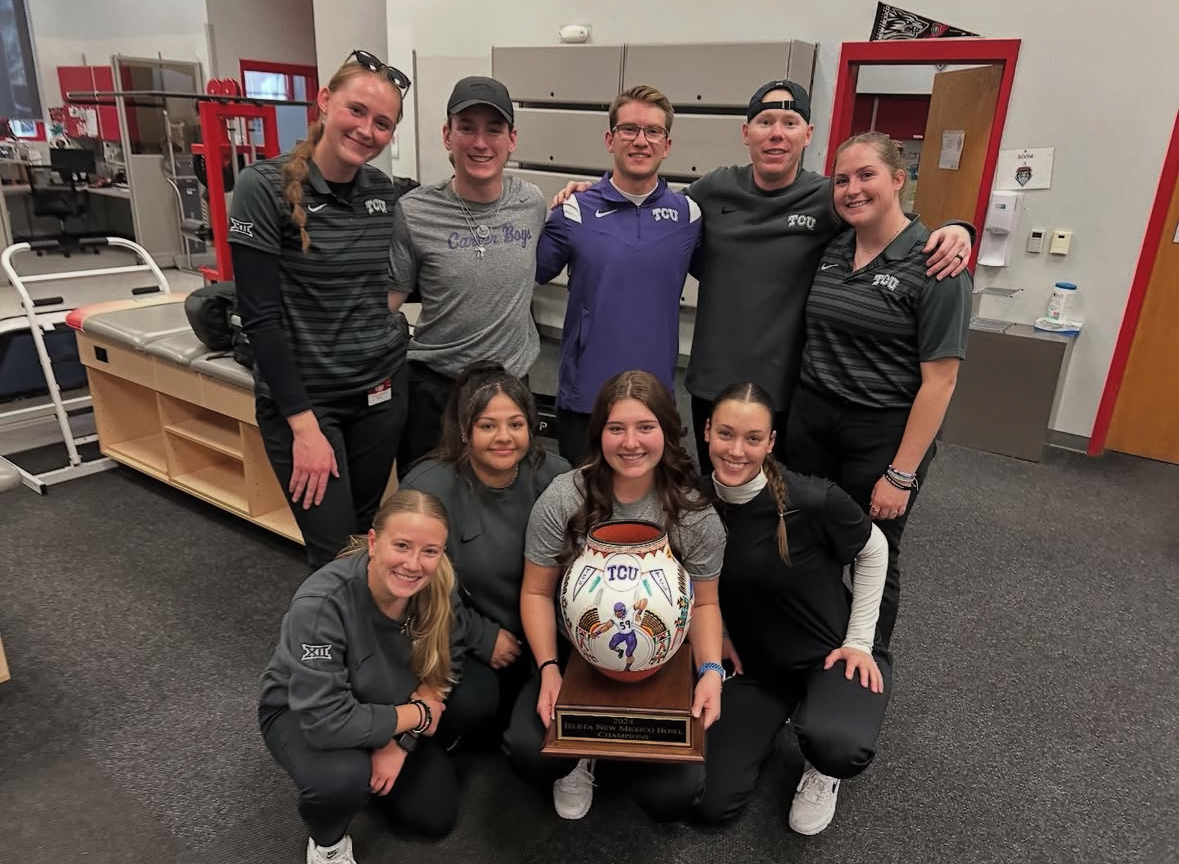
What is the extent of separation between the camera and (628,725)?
5.21ft

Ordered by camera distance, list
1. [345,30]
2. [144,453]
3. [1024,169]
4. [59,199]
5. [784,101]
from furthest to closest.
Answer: [59,199] < [345,30] < [1024,169] < [144,453] < [784,101]

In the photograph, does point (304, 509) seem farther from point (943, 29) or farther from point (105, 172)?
point (105, 172)

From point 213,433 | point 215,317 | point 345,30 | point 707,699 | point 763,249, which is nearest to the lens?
point 707,699

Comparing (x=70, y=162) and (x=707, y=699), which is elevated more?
(x=70, y=162)

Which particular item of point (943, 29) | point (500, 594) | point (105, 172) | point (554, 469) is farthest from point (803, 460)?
point (105, 172)

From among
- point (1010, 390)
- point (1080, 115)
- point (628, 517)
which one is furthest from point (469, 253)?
point (1080, 115)

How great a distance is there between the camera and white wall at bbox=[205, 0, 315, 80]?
8.06 meters

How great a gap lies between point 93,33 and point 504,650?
10.2 meters

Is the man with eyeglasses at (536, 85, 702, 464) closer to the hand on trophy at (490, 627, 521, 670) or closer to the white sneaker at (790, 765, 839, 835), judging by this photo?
the hand on trophy at (490, 627, 521, 670)

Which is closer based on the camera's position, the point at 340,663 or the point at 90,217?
the point at 340,663

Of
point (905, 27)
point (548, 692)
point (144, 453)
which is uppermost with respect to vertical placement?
point (905, 27)

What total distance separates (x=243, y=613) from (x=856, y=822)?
6.25ft

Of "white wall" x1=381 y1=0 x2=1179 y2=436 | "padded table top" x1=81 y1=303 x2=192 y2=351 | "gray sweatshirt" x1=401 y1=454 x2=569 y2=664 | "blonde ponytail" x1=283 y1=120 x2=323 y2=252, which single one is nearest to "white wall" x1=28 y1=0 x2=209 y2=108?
"white wall" x1=381 y1=0 x2=1179 y2=436

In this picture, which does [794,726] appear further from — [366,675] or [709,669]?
[366,675]
